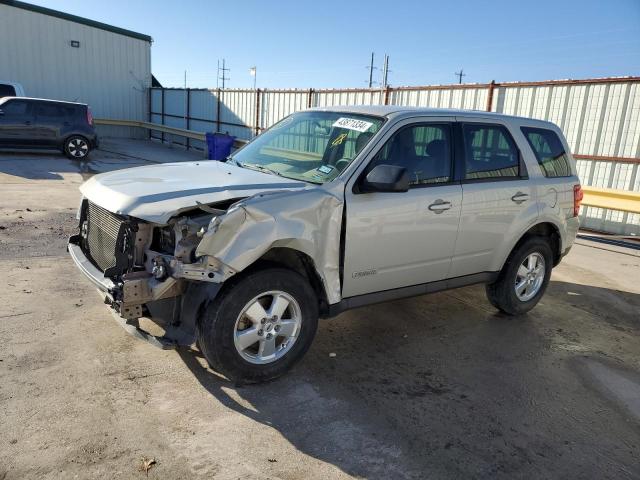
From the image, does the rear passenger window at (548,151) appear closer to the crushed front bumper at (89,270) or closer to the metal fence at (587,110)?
the crushed front bumper at (89,270)

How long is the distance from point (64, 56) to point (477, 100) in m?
19.1

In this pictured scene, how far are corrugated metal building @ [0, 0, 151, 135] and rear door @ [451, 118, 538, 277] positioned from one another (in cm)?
2263

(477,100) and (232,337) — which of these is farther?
(477,100)

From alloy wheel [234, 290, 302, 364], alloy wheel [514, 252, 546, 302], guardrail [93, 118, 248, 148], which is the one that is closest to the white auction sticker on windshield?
alloy wheel [234, 290, 302, 364]

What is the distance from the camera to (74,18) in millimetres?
22766

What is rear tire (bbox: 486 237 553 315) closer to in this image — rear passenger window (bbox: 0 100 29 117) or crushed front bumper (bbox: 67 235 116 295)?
crushed front bumper (bbox: 67 235 116 295)

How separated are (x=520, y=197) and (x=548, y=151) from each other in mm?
802

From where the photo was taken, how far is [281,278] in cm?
360

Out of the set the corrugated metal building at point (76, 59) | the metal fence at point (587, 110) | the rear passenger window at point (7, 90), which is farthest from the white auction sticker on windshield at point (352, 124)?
the corrugated metal building at point (76, 59)

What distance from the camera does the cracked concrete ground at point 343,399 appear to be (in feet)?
9.67

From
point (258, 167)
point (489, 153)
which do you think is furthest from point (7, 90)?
point (489, 153)

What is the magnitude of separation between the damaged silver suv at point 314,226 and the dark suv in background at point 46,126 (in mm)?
12898

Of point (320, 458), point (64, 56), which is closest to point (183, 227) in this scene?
point (320, 458)

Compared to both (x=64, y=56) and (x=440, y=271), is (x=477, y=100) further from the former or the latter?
(x=64, y=56)
